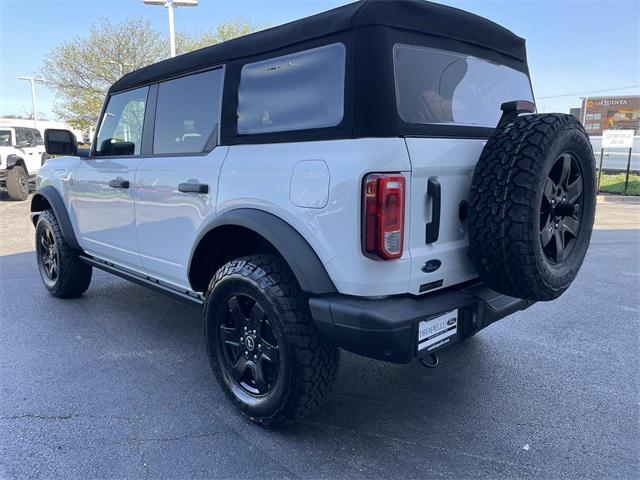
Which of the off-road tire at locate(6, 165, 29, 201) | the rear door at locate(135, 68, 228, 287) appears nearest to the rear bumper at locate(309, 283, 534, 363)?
the rear door at locate(135, 68, 228, 287)

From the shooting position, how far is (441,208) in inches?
89.5

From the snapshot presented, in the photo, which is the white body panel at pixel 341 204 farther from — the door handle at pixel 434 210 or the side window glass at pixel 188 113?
the side window glass at pixel 188 113

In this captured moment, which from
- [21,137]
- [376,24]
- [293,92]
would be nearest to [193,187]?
[293,92]

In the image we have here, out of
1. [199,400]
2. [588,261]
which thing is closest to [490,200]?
[199,400]

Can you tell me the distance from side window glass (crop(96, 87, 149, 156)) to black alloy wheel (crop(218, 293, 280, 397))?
1.60 metres

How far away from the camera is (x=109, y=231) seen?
382 centimetres

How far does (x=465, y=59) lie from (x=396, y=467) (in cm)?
212

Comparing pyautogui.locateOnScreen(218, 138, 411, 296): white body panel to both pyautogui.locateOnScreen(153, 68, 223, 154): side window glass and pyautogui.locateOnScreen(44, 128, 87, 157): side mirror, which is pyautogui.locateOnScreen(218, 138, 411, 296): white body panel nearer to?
pyautogui.locateOnScreen(153, 68, 223, 154): side window glass

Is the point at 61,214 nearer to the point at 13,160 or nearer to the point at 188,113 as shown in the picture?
the point at 188,113

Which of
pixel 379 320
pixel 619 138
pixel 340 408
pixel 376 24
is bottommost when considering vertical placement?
pixel 340 408

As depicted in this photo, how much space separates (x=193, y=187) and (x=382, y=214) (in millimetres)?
1325

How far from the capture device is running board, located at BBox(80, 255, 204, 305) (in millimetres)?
3133

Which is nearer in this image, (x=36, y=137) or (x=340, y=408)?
(x=340, y=408)

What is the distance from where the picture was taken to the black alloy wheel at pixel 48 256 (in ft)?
15.3
